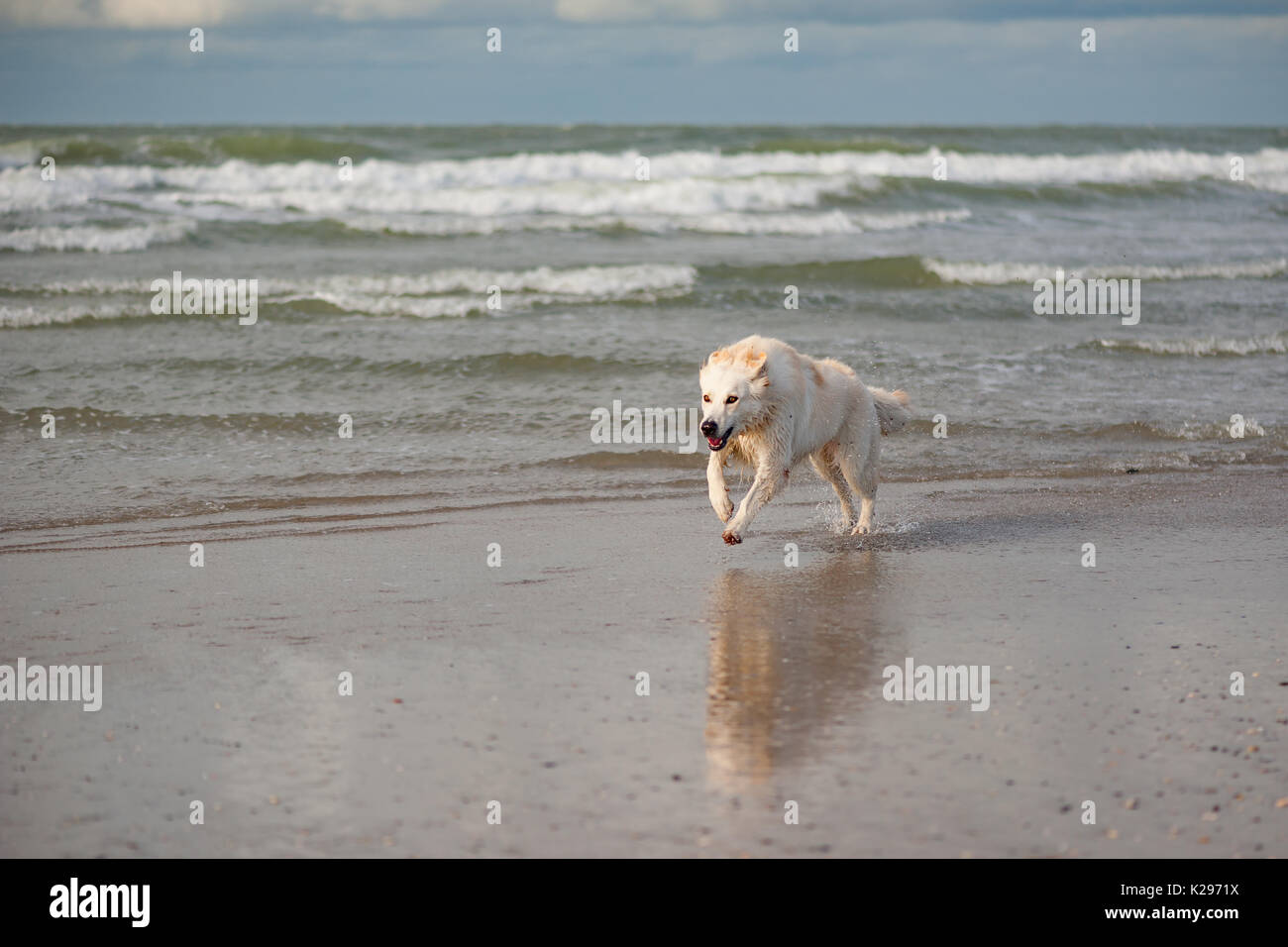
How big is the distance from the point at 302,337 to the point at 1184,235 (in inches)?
776

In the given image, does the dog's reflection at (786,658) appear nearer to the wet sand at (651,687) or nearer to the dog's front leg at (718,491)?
the wet sand at (651,687)

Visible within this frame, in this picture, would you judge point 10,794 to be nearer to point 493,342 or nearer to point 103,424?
point 103,424

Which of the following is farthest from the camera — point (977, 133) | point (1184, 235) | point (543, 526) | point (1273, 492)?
point (977, 133)

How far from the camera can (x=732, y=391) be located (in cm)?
765

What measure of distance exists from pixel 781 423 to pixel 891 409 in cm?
151

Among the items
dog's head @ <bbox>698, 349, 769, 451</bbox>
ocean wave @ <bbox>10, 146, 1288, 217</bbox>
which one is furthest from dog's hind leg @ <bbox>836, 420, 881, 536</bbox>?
ocean wave @ <bbox>10, 146, 1288, 217</bbox>

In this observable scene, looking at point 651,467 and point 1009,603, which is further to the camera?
point 651,467

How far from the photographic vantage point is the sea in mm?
10469

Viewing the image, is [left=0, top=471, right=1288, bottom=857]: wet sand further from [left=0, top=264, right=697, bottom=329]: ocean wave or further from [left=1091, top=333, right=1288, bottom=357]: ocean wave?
[left=0, top=264, right=697, bottom=329]: ocean wave

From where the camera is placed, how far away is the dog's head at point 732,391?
7602 millimetres

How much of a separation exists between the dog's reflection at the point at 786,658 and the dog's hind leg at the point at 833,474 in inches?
35.2

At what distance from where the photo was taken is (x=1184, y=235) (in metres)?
27.5

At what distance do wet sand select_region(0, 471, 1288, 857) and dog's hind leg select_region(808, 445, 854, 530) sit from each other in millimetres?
318
